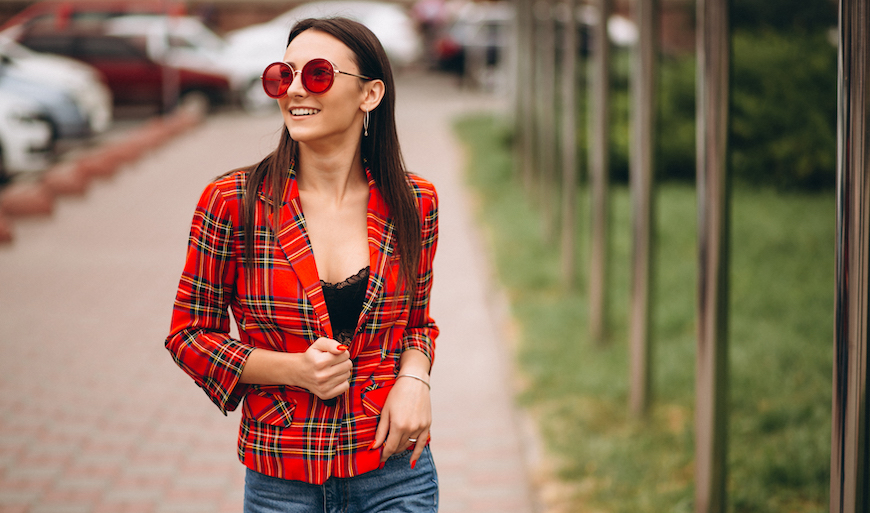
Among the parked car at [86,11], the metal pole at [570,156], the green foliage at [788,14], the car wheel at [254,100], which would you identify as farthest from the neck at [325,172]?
the parked car at [86,11]

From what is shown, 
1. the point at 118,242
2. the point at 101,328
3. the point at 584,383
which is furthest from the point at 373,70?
the point at 118,242

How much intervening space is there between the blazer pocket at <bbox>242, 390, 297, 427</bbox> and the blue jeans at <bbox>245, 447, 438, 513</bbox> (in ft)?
0.46

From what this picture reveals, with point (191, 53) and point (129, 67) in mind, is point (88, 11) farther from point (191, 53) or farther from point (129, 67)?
point (191, 53)

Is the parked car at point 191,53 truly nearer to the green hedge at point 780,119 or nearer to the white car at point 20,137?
the white car at point 20,137

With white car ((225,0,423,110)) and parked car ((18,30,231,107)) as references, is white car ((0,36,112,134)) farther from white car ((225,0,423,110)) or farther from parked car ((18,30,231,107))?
white car ((225,0,423,110))

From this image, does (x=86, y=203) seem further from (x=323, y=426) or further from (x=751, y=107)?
(x=323, y=426)

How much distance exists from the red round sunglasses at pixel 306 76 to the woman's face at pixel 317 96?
0.04 ft

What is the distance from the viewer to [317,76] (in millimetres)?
1956

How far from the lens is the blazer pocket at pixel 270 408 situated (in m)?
1.98

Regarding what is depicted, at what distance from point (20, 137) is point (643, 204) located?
9906mm

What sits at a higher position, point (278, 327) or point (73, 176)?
point (73, 176)

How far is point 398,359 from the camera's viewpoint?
2123mm

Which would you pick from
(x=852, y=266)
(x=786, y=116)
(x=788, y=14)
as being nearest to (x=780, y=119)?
(x=786, y=116)

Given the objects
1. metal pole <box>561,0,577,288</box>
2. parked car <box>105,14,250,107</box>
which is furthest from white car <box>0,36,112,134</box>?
metal pole <box>561,0,577,288</box>
